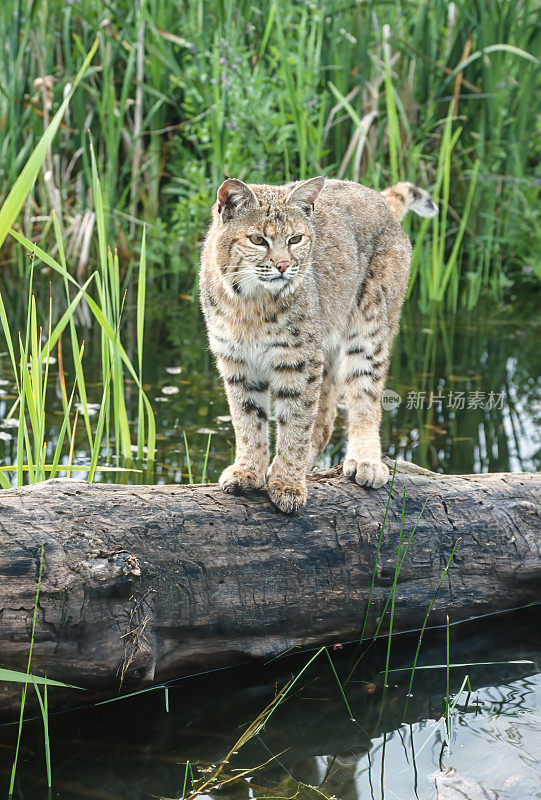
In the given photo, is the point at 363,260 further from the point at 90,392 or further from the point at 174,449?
the point at 90,392

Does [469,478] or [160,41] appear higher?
[160,41]

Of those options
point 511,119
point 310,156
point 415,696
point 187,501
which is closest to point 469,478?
point 415,696

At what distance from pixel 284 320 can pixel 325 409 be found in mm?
860

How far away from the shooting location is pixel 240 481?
124 inches

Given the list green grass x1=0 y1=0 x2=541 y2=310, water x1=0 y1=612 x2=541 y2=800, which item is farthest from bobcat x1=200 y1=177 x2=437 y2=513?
green grass x1=0 y1=0 x2=541 y2=310

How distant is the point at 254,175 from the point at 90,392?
2.47 metres

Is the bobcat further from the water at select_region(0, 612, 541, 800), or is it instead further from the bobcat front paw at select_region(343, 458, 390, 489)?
the water at select_region(0, 612, 541, 800)

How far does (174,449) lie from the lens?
4578 mm

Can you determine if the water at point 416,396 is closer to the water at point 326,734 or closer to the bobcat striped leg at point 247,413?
the water at point 326,734

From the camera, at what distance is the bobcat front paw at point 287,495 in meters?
3.08

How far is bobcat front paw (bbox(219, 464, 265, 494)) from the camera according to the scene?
3.14 meters

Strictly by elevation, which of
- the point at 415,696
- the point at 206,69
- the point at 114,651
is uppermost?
the point at 206,69

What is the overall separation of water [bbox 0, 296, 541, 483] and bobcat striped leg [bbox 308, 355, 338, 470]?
57cm

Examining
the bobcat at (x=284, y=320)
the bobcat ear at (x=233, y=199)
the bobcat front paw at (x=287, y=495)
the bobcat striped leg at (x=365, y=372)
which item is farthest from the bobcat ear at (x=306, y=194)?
the bobcat front paw at (x=287, y=495)
